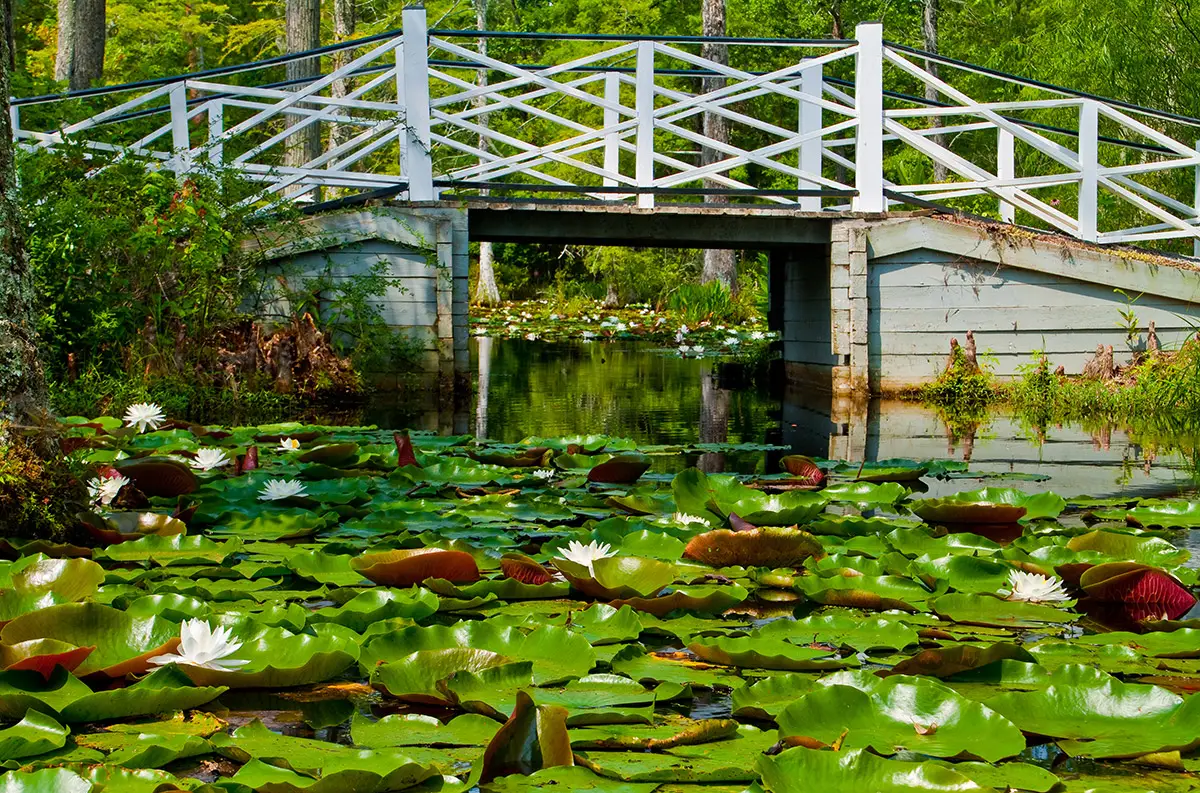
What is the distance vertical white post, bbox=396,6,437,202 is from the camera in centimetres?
919

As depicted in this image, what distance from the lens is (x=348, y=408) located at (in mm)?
8289

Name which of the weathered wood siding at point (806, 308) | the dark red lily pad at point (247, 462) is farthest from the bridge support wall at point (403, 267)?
the dark red lily pad at point (247, 462)

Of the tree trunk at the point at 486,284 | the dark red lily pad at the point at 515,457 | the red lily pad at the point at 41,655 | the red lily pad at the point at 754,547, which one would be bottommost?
the red lily pad at the point at 754,547

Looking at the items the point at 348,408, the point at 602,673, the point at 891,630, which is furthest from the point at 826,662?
the point at 348,408

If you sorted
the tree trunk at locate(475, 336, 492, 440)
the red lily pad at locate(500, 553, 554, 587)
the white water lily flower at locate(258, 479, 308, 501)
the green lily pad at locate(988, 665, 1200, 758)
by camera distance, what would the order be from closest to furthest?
the green lily pad at locate(988, 665, 1200, 758) → the red lily pad at locate(500, 553, 554, 587) → the white water lily flower at locate(258, 479, 308, 501) → the tree trunk at locate(475, 336, 492, 440)

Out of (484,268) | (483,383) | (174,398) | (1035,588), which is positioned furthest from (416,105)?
(484,268)

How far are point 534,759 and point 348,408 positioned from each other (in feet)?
22.9

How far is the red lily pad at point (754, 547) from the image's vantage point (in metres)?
2.88

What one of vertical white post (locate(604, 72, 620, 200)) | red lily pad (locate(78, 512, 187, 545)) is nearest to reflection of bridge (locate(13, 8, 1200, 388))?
vertical white post (locate(604, 72, 620, 200))

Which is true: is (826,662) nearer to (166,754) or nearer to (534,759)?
(534,759)

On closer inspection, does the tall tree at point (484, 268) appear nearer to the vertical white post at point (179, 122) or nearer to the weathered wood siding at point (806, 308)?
the weathered wood siding at point (806, 308)

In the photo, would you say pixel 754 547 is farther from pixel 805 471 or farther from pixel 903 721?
pixel 805 471

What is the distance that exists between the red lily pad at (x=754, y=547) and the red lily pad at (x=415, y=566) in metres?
0.61

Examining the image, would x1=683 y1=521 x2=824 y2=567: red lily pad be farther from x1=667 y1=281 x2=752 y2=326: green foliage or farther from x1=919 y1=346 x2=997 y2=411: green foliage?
x1=667 y1=281 x2=752 y2=326: green foliage
